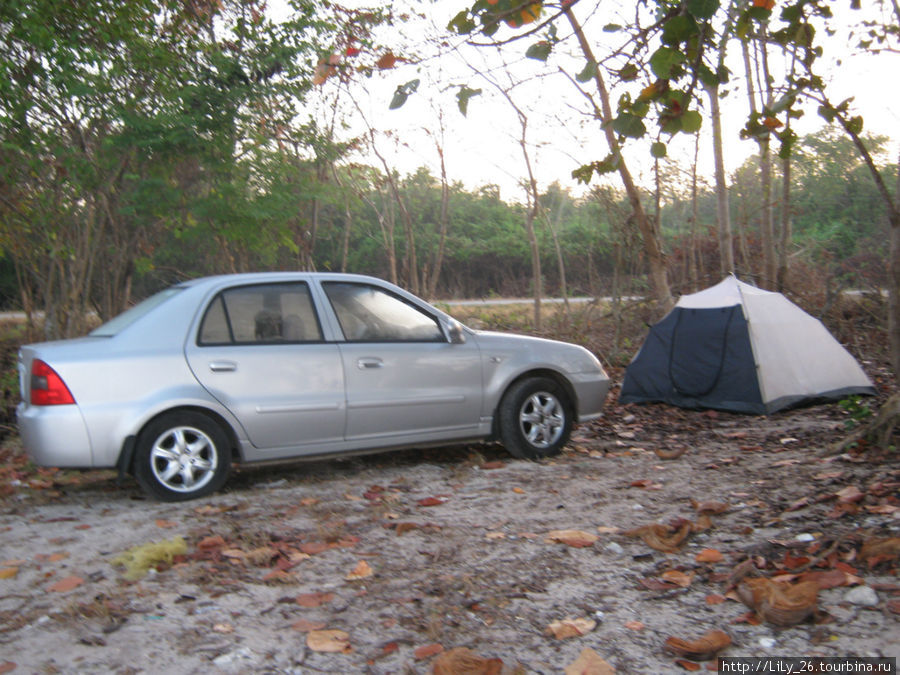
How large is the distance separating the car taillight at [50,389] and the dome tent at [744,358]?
716 cm

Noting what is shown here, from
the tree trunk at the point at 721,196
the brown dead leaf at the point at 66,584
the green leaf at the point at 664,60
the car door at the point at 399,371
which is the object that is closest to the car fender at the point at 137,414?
the car door at the point at 399,371

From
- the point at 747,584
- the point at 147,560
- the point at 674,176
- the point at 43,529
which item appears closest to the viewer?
the point at 747,584

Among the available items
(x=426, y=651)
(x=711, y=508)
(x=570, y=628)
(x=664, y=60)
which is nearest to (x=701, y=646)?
(x=570, y=628)

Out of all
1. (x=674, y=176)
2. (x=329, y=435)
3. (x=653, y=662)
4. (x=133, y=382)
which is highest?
(x=674, y=176)

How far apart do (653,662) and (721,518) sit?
190 centimetres

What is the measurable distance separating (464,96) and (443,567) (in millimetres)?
2240

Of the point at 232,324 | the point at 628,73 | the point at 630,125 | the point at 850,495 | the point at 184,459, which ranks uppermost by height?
the point at 628,73

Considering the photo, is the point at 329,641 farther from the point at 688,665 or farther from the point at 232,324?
the point at 232,324

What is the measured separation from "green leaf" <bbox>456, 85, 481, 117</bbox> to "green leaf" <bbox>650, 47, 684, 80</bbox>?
803mm

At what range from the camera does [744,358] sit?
9961 mm

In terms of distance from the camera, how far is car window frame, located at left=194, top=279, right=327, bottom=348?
240 inches

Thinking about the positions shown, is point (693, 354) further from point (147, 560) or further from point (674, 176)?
point (674, 176)

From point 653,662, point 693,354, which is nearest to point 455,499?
point 653,662

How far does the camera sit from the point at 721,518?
4.89m
